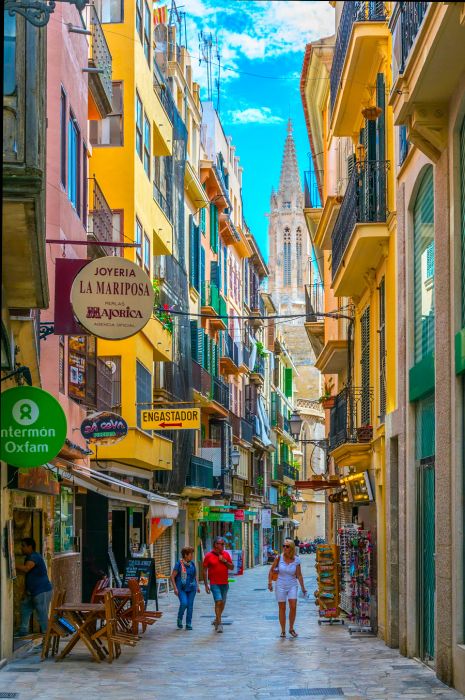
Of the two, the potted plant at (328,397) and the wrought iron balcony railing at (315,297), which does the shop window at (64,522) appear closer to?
the potted plant at (328,397)

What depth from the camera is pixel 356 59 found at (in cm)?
1938

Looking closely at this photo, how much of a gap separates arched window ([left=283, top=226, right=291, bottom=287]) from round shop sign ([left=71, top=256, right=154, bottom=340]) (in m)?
129

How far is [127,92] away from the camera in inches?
1095

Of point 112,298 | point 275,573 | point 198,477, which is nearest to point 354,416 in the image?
point 275,573

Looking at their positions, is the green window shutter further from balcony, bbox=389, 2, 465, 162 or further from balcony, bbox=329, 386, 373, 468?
balcony, bbox=389, 2, 465, 162

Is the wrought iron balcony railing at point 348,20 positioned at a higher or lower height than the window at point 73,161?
higher

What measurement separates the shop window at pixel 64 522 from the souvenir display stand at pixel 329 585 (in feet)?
15.4

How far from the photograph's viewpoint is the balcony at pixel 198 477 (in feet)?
129

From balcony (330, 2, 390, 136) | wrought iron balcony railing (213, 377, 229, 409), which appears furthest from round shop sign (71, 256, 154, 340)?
wrought iron balcony railing (213, 377, 229, 409)

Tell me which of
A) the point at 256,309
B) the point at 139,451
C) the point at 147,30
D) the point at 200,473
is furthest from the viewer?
the point at 256,309

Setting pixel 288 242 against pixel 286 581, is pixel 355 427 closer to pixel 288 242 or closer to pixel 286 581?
pixel 286 581

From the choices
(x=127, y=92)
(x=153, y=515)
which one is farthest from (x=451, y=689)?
(x=127, y=92)

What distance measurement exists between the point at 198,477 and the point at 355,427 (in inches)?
754

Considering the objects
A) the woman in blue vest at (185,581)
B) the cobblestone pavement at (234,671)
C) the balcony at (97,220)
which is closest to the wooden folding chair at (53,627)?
the cobblestone pavement at (234,671)
